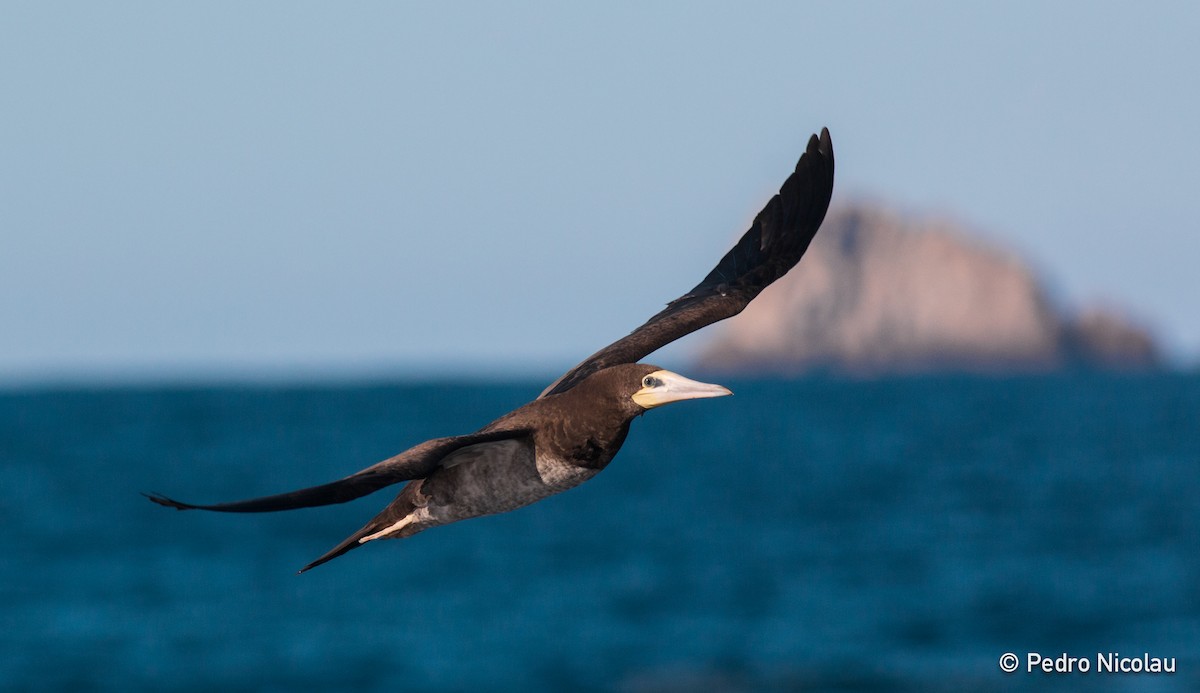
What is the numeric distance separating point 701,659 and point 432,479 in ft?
110

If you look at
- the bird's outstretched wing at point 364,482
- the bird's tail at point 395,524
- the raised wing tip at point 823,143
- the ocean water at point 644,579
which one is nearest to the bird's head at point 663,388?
the bird's outstretched wing at point 364,482

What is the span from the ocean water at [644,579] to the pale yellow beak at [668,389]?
3063 cm

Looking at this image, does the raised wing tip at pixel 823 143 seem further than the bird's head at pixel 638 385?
Yes

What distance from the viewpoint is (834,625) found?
4684cm

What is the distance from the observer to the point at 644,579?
183 ft

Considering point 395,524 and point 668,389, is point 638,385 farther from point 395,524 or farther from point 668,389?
point 395,524

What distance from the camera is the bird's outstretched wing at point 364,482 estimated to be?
24.5ft

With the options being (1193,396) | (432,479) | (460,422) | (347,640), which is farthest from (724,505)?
(1193,396)

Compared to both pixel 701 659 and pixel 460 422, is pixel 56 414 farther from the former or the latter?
pixel 701 659

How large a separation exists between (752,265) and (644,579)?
44.2 m

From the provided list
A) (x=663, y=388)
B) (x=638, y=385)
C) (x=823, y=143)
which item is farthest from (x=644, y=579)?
(x=663, y=388)

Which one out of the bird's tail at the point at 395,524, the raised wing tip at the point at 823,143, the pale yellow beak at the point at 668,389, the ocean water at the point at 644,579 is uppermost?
the raised wing tip at the point at 823,143

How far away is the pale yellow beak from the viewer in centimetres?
864

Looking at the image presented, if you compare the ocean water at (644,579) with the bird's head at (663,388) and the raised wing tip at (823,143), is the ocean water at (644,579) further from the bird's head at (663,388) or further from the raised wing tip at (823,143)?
the bird's head at (663,388)
